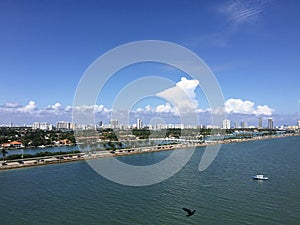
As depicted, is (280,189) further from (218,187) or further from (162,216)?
(162,216)

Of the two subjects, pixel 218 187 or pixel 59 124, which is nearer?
pixel 218 187

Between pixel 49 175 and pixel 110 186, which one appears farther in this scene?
pixel 49 175

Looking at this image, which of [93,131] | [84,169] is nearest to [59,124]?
[93,131]

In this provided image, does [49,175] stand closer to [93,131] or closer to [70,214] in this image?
[70,214]

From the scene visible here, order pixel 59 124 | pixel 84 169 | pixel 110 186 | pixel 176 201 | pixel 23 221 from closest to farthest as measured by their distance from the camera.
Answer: pixel 23 221 < pixel 176 201 < pixel 110 186 < pixel 84 169 < pixel 59 124

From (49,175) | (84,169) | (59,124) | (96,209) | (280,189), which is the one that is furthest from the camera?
(59,124)

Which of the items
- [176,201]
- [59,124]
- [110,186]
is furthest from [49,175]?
[59,124]
